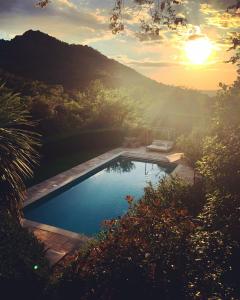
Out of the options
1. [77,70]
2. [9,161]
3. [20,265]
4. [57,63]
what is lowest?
[20,265]

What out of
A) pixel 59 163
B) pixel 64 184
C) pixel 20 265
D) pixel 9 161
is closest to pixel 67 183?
pixel 64 184

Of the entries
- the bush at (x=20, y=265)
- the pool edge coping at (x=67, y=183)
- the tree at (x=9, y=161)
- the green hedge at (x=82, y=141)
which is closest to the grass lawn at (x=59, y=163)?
the green hedge at (x=82, y=141)

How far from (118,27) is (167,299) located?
5.11m

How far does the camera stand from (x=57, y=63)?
6612cm

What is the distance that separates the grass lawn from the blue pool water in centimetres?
183

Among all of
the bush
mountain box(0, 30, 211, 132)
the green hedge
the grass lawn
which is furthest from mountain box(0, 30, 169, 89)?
the bush

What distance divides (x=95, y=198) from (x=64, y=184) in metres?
1.81

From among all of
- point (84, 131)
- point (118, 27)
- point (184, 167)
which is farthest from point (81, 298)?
point (84, 131)

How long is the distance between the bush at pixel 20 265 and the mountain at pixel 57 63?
1980 inches

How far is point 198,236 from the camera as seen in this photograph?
6180mm

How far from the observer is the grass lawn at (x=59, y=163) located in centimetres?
1750

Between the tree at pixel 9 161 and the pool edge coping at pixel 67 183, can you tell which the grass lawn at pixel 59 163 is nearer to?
the pool edge coping at pixel 67 183

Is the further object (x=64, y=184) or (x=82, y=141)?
(x=82, y=141)

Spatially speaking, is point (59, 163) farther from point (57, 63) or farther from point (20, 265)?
point (57, 63)
